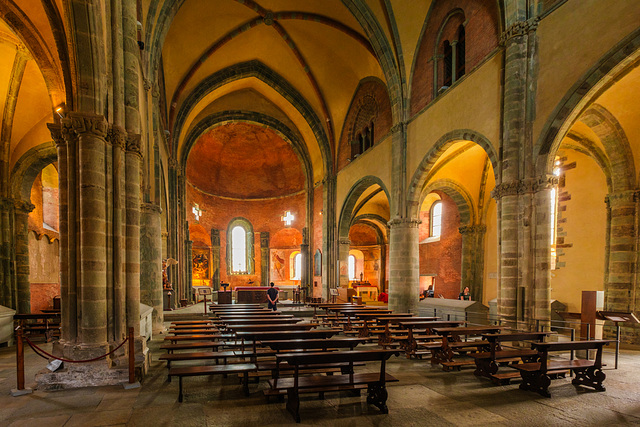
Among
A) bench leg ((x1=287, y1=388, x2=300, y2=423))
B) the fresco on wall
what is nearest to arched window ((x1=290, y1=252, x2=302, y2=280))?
the fresco on wall

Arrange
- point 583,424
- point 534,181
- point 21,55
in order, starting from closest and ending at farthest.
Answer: point 583,424, point 534,181, point 21,55

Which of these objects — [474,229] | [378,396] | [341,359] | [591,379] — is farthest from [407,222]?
[341,359]

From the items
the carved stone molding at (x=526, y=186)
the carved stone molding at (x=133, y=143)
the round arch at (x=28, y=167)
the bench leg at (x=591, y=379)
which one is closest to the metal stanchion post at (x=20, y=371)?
the carved stone molding at (x=133, y=143)

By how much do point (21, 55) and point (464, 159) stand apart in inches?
639

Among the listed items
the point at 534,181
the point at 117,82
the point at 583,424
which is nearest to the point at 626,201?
the point at 534,181

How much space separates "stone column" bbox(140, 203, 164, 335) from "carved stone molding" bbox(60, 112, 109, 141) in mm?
5476

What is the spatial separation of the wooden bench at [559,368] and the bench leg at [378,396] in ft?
8.48

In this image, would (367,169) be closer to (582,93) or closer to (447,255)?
(447,255)

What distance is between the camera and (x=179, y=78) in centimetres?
1762

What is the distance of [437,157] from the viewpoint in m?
12.6

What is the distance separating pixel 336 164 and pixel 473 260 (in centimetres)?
950

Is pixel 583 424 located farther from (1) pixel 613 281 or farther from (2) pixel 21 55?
(2) pixel 21 55

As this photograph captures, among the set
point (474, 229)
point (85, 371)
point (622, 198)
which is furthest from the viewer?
point (474, 229)

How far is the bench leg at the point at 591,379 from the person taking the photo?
5.94m
